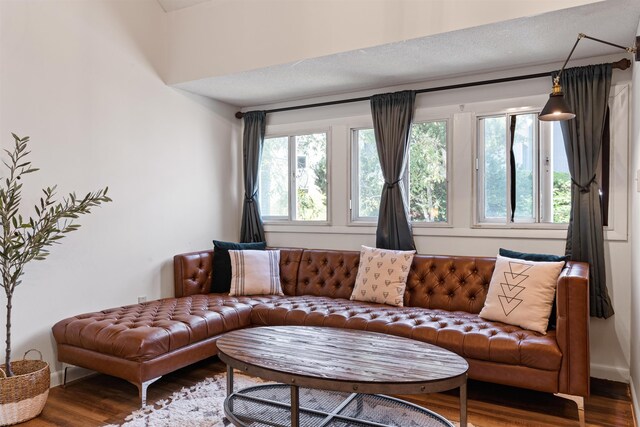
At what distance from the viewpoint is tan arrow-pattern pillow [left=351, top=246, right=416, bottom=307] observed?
348 cm

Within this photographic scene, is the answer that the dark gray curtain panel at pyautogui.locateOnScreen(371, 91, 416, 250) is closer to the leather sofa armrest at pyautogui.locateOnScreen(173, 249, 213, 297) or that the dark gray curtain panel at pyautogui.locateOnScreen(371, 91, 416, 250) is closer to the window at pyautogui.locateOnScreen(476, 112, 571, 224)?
the window at pyautogui.locateOnScreen(476, 112, 571, 224)

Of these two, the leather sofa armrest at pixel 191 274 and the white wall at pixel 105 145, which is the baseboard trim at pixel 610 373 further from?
the white wall at pixel 105 145

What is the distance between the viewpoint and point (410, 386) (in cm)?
183

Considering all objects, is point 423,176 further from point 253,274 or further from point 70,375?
point 70,375

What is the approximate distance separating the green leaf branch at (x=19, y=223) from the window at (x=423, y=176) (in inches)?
95.7

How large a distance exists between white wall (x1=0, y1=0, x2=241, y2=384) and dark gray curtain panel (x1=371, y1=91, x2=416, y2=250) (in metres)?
1.79

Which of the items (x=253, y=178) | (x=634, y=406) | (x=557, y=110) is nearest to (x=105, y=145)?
(x=253, y=178)

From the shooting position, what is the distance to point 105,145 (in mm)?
3479

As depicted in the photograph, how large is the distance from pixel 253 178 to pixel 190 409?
2.62 m

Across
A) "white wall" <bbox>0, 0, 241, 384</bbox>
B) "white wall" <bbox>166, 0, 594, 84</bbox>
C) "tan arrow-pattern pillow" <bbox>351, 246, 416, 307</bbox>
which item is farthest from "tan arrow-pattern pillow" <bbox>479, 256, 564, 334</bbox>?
"white wall" <bbox>0, 0, 241, 384</bbox>

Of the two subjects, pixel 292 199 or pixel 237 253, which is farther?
pixel 292 199

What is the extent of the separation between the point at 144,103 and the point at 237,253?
1562 mm

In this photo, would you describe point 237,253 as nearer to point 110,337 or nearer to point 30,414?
point 110,337

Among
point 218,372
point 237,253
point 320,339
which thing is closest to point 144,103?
point 237,253
